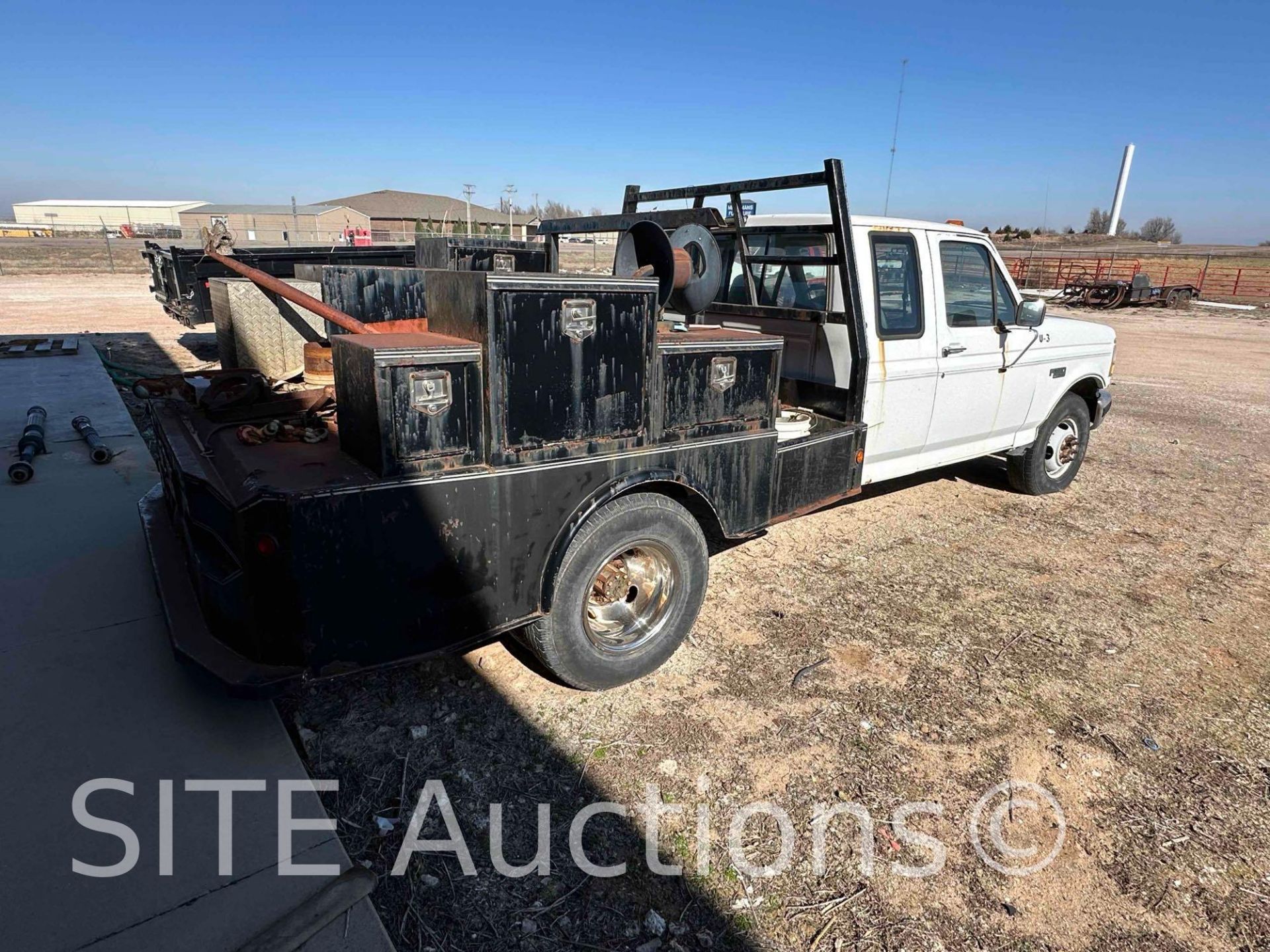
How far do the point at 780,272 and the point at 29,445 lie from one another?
573 centimetres

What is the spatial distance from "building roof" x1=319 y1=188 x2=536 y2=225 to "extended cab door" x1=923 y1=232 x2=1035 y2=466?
67791 mm

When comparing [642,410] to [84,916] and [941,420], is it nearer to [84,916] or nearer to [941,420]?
[84,916]

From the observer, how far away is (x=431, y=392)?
2.47 m

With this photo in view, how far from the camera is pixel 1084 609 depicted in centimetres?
430

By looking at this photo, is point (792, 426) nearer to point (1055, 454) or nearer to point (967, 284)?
point (967, 284)

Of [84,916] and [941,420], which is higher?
[941,420]

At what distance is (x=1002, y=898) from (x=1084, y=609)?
2435 millimetres

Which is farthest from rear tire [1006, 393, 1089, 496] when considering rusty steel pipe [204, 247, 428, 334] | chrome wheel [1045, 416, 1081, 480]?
rusty steel pipe [204, 247, 428, 334]

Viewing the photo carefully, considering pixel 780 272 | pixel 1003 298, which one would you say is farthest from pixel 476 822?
pixel 1003 298

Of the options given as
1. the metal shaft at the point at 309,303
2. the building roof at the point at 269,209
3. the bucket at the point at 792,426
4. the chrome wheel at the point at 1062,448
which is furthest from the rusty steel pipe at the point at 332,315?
the building roof at the point at 269,209

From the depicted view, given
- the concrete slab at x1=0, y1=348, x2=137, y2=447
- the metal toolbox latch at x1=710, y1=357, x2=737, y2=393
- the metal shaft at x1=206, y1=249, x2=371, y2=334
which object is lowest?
the concrete slab at x1=0, y1=348, x2=137, y2=447

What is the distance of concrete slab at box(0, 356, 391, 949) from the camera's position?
2082mm

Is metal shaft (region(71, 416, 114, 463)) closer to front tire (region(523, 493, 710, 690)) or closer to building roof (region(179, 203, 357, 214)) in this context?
front tire (region(523, 493, 710, 690))

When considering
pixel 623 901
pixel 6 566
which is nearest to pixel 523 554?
pixel 623 901
